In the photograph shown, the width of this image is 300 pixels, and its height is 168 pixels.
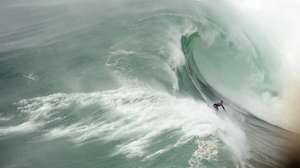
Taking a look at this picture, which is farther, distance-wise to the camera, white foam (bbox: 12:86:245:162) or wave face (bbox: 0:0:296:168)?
white foam (bbox: 12:86:245:162)

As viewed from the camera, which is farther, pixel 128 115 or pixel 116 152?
pixel 128 115

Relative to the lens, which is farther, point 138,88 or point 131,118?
point 138,88

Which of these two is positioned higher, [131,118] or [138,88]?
[138,88]

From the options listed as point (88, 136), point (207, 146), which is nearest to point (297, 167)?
Answer: point (207, 146)

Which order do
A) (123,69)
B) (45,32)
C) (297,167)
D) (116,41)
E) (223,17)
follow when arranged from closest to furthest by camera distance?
(297,167) < (123,69) < (116,41) < (45,32) < (223,17)

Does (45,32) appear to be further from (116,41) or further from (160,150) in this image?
(160,150)

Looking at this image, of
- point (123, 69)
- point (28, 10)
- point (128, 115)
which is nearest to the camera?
point (128, 115)

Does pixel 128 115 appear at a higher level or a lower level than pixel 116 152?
higher

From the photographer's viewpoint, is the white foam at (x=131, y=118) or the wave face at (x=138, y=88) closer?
the wave face at (x=138, y=88)
